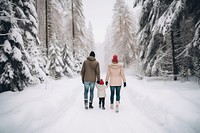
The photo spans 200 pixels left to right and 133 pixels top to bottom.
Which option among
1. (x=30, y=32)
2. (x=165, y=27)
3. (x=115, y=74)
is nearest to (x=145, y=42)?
(x=165, y=27)

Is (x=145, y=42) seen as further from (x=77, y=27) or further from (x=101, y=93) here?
(x=77, y=27)

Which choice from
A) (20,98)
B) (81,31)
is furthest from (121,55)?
(20,98)

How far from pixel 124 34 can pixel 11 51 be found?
2531 cm

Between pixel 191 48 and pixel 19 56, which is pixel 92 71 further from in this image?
pixel 191 48

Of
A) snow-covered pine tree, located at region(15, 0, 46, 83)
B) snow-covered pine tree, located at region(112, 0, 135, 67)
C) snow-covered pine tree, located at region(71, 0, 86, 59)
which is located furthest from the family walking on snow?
snow-covered pine tree, located at region(112, 0, 135, 67)

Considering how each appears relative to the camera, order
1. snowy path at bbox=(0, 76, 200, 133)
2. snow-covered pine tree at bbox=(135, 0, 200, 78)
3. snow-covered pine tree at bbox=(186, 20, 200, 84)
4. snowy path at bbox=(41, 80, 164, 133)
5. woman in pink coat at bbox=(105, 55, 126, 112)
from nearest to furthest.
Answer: snowy path at bbox=(0, 76, 200, 133) → snowy path at bbox=(41, 80, 164, 133) → woman in pink coat at bbox=(105, 55, 126, 112) → snow-covered pine tree at bbox=(186, 20, 200, 84) → snow-covered pine tree at bbox=(135, 0, 200, 78)

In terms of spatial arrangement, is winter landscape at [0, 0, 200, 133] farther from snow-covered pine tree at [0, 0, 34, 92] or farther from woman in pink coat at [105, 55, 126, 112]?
woman in pink coat at [105, 55, 126, 112]

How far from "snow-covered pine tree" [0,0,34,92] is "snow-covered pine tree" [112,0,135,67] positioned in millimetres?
24164

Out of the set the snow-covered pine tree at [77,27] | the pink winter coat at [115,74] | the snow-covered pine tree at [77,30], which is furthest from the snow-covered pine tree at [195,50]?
the snow-covered pine tree at [77,27]

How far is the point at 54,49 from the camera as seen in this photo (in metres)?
18.2

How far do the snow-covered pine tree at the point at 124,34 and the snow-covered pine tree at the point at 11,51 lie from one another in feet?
79.3

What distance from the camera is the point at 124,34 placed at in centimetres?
3047

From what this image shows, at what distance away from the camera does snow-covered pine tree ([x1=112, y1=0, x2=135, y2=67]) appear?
30547mm

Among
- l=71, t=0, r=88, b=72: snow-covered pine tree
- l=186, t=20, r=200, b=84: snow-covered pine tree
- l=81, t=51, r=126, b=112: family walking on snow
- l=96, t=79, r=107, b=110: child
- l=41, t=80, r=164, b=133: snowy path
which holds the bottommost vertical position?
l=41, t=80, r=164, b=133: snowy path
